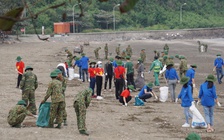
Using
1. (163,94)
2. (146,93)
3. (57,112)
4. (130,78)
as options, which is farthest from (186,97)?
(130,78)

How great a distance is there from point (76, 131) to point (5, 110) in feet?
12.6

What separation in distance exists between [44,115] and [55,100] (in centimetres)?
49

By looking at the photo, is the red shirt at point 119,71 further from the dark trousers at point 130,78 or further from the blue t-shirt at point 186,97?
the blue t-shirt at point 186,97

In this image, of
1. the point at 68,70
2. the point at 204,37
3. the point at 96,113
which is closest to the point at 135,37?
the point at 204,37

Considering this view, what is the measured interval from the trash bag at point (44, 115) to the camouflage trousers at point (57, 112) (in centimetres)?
13

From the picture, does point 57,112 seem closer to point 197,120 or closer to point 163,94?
point 197,120

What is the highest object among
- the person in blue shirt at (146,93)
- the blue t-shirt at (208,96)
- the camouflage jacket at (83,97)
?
the camouflage jacket at (83,97)

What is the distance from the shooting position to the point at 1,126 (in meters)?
13.1

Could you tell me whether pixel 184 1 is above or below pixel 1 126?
above

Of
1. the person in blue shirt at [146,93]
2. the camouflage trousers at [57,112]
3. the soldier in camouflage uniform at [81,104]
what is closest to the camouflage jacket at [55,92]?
the camouflage trousers at [57,112]

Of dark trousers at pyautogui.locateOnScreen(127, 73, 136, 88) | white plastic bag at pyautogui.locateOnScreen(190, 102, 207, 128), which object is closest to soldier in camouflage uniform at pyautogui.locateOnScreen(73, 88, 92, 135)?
white plastic bag at pyautogui.locateOnScreen(190, 102, 207, 128)

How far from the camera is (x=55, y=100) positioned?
12555mm

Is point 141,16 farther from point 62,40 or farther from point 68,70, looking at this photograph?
point 68,70

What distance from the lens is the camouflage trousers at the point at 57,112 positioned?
41.4 feet
